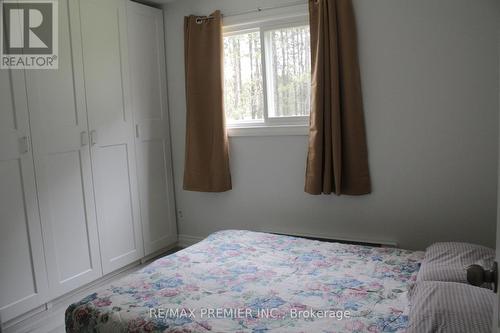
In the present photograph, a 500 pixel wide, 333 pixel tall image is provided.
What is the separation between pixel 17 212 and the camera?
8.05 feet

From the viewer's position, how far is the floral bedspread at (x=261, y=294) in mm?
1631

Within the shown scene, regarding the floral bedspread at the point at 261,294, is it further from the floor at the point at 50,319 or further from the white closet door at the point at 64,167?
the white closet door at the point at 64,167

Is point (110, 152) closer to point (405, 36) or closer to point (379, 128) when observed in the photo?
point (379, 128)

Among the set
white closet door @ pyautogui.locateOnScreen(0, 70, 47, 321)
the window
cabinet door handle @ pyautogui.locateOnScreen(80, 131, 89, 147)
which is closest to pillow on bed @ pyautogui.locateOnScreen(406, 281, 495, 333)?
the window

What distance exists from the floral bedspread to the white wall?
0.59m

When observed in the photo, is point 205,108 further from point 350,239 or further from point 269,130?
point 350,239

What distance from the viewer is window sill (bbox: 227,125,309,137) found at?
316cm

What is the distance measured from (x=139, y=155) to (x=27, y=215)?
1133mm

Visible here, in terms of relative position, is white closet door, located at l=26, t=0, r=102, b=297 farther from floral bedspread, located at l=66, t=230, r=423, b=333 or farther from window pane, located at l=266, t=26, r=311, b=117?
window pane, located at l=266, t=26, r=311, b=117

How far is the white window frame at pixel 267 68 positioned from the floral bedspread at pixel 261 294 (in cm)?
114

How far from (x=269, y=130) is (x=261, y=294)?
1.71m

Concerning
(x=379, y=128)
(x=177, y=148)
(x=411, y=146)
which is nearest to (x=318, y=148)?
(x=379, y=128)

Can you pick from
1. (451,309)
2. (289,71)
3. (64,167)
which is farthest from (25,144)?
(451,309)

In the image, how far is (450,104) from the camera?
103 inches
